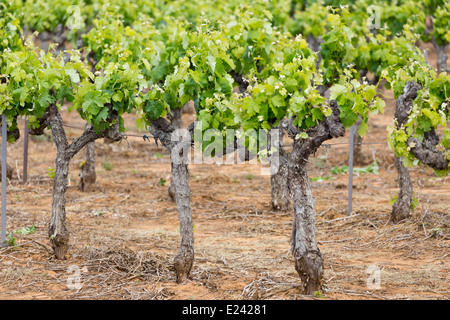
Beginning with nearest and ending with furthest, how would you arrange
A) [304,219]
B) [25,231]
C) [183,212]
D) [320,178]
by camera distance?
1. [304,219]
2. [183,212]
3. [25,231]
4. [320,178]

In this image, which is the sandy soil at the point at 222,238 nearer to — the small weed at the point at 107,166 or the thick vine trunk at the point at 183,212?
the small weed at the point at 107,166

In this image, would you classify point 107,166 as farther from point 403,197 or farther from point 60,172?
point 403,197

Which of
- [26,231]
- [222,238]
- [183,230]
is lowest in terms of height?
[222,238]

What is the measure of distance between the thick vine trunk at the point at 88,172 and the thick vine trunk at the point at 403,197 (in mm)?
5379

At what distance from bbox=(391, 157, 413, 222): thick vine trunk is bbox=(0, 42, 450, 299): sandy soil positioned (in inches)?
7.9

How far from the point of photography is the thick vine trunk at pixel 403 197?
8.85 meters

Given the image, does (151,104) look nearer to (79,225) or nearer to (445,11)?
(79,225)

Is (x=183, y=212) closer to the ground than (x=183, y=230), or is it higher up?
higher up

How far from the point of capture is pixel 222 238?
8.59m

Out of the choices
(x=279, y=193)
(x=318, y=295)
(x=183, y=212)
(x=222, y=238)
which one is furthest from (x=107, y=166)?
(x=318, y=295)

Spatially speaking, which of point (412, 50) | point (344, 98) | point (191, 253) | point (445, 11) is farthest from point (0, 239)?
point (445, 11)

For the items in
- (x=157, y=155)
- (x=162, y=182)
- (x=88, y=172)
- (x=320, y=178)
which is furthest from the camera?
(x=157, y=155)

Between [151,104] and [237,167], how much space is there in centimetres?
715

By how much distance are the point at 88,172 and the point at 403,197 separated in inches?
219
